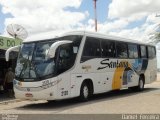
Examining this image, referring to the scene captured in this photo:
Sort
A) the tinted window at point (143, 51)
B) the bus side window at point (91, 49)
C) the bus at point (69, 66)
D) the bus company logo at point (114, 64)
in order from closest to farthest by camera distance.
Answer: the bus at point (69, 66)
the bus side window at point (91, 49)
the bus company logo at point (114, 64)
the tinted window at point (143, 51)

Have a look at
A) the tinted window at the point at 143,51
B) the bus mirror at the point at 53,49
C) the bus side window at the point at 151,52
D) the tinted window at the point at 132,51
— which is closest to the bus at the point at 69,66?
the bus mirror at the point at 53,49

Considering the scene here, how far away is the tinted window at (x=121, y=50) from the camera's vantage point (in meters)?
21.3

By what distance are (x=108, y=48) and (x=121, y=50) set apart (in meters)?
1.75

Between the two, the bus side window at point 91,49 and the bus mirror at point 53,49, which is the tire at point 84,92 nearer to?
the bus side window at point 91,49

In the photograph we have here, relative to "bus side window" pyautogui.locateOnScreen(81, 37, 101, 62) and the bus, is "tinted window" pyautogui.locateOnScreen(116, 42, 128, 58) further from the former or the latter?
"bus side window" pyautogui.locateOnScreen(81, 37, 101, 62)

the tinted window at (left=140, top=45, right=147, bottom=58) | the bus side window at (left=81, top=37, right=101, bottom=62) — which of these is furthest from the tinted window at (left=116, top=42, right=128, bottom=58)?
the tinted window at (left=140, top=45, right=147, bottom=58)

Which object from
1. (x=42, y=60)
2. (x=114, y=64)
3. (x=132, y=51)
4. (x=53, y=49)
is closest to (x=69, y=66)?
(x=42, y=60)

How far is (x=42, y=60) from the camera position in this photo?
16.1 meters

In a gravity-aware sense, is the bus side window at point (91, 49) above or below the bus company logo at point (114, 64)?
above

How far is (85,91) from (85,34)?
258 cm

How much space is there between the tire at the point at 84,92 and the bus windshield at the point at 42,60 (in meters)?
1.46

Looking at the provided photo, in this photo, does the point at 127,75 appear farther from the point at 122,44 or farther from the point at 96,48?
the point at 96,48

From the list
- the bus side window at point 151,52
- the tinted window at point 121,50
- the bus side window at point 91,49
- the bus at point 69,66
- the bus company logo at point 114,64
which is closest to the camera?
the bus at point 69,66

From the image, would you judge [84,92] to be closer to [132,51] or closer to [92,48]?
[92,48]
